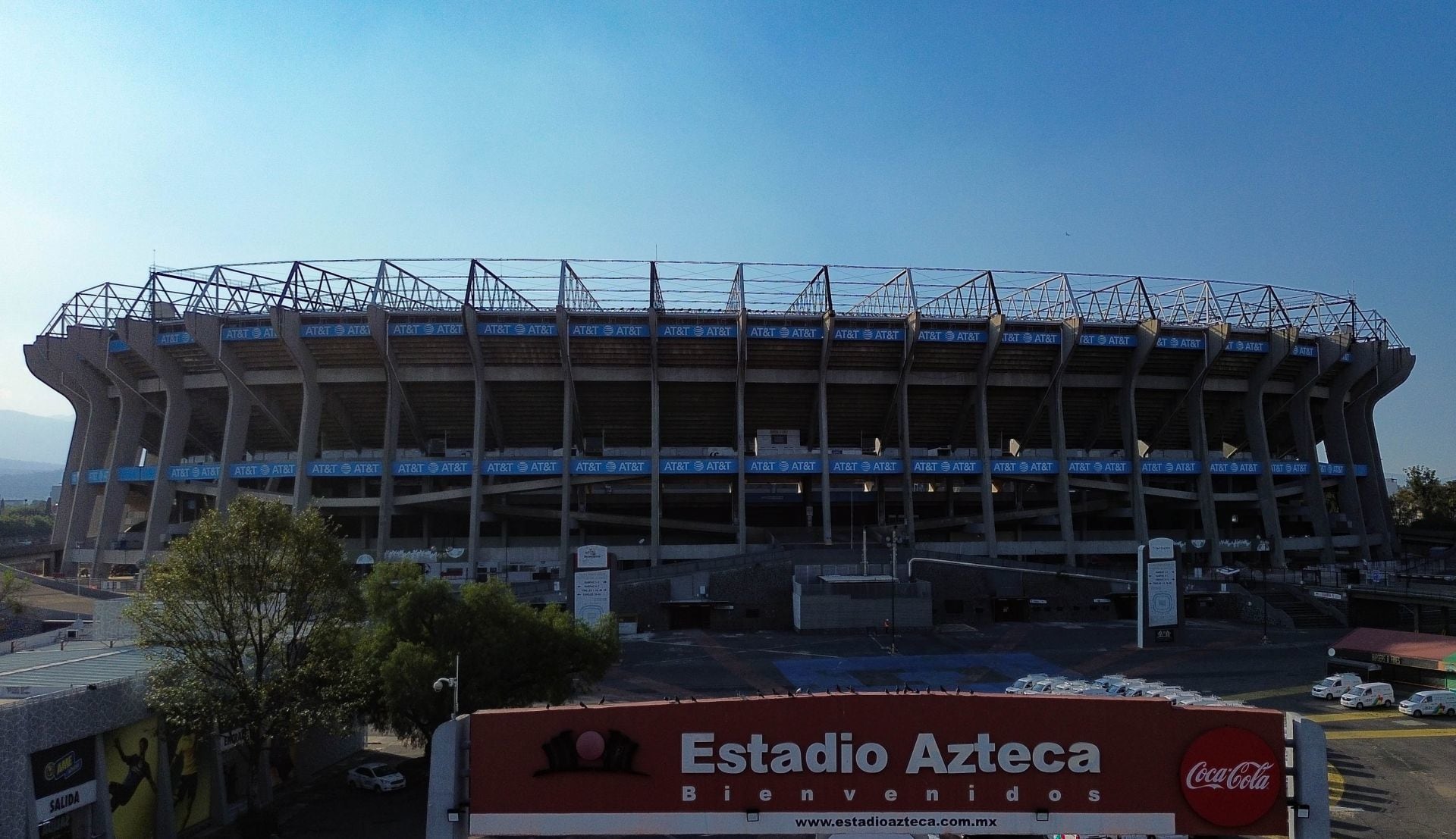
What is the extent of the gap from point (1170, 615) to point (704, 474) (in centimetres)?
3049

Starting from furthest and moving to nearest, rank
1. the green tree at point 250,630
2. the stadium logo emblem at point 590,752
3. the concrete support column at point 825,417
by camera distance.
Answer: the concrete support column at point 825,417, the green tree at point 250,630, the stadium logo emblem at point 590,752

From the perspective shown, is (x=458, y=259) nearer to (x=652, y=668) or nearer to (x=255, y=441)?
(x=255, y=441)

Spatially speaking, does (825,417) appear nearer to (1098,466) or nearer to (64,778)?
(1098,466)

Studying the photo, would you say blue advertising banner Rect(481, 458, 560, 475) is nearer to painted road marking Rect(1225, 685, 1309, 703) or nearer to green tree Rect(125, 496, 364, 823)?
green tree Rect(125, 496, 364, 823)

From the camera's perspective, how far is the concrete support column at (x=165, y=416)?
5678cm

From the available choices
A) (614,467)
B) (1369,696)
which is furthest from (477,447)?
(1369,696)

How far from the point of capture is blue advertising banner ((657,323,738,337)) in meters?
55.8

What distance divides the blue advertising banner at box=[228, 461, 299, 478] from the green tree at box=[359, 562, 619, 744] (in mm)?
38265

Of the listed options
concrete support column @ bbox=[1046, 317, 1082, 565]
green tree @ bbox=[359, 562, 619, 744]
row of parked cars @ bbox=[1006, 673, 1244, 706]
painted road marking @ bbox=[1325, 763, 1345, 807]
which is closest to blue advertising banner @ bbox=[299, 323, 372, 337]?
green tree @ bbox=[359, 562, 619, 744]

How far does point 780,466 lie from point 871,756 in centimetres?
Result: 4637

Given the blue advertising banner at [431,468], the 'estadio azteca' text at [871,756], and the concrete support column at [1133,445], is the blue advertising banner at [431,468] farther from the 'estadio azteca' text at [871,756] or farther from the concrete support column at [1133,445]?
the concrete support column at [1133,445]

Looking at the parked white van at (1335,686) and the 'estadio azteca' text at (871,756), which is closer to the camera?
the 'estadio azteca' text at (871,756)

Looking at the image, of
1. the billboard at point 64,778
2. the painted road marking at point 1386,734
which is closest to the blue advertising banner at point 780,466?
the painted road marking at point 1386,734

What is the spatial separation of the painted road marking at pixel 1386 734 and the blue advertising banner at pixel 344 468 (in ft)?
178
